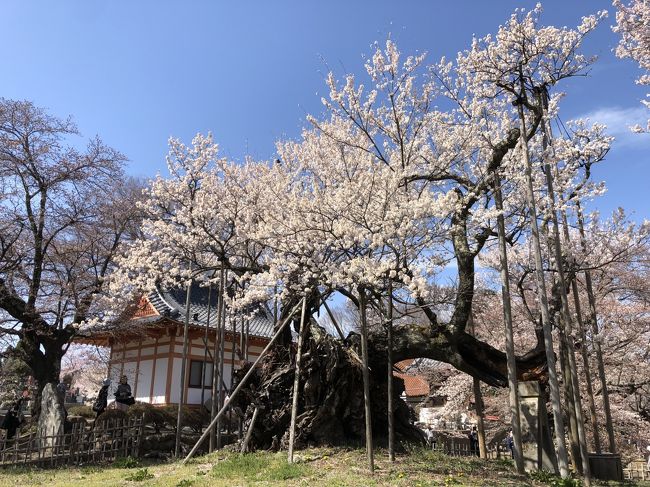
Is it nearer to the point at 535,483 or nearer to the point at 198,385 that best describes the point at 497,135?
the point at 535,483

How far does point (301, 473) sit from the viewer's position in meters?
8.04

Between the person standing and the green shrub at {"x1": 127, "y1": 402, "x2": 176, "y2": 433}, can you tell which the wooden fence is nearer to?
the person standing

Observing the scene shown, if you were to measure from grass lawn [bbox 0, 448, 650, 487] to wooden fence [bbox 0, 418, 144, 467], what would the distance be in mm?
621

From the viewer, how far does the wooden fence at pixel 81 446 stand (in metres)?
10.6

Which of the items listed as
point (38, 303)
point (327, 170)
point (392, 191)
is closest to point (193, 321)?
point (38, 303)

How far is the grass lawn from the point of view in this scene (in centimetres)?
763

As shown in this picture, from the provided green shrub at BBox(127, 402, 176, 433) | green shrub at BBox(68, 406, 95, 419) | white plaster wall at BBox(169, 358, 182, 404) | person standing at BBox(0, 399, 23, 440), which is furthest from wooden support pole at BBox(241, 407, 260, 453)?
green shrub at BBox(68, 406, 95, 419)

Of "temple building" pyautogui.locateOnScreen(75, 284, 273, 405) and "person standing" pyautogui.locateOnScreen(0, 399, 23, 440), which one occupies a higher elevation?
"temple building" pyautogui.locateOnScreen(75, 284, 273, 405)

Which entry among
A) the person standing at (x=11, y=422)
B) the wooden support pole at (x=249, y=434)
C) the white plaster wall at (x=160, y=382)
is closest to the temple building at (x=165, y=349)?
the white plaster wall at (x=160, y=382)

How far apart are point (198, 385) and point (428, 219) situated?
1466 cm

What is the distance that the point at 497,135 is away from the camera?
1259cm

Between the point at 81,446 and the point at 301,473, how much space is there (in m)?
6.29

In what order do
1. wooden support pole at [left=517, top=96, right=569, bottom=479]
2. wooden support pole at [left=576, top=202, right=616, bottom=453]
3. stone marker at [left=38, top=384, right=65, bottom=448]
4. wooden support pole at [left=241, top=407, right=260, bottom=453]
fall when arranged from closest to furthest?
wooden support pole at [left=517, top=96, right=569, bottom=479], wooden support pole at [left=241, top=407, right=260, bottom=453], wooden support pole at [left=576, top=202, right=616, bottom=453], stone marker at [left=38, top=384, right=65, bottom=448]

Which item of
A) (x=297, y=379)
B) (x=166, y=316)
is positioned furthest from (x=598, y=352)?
(x=166, y=316)
